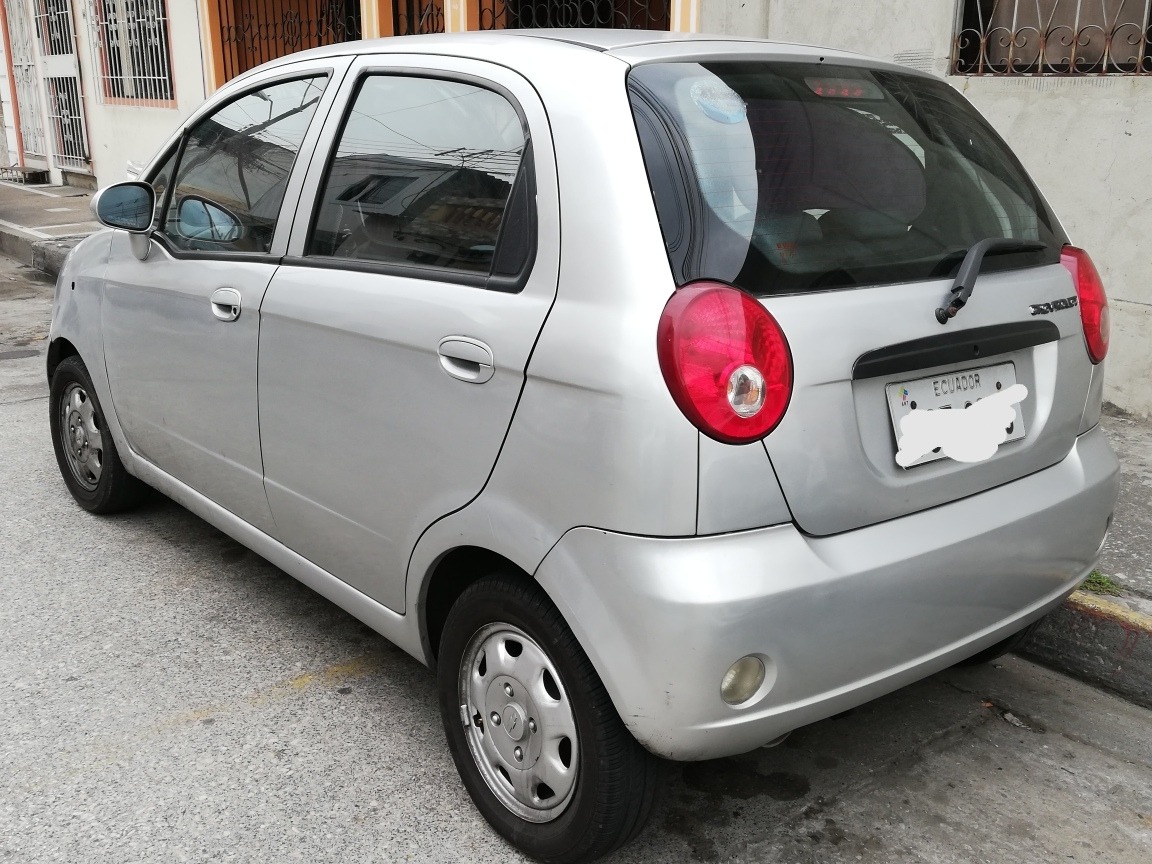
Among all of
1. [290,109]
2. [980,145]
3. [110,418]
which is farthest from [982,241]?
[110,418]

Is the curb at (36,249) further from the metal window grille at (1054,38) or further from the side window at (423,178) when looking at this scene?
the side window at (423,178)

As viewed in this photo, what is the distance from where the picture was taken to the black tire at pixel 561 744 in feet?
6.96

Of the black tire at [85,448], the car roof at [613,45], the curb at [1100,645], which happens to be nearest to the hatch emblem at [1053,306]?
the car roof at [613,45]

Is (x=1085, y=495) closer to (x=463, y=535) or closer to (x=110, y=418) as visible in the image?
(x=463, y=535)

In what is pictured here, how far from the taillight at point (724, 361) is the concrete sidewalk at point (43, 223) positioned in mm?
7963

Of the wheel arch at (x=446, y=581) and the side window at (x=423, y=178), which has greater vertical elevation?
the side window at (x=423, y=178)

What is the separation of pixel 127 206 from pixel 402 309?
1542 mm

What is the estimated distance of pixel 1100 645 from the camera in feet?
10.4

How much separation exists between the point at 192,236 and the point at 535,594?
6.11 ft

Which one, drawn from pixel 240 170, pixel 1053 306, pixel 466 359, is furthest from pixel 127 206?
pixel 1053 306

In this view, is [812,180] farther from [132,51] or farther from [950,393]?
[132,51]

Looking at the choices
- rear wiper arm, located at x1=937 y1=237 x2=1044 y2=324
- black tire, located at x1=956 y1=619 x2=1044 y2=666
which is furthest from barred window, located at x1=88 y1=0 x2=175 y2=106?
rear wiper arm, located at x1=937 y1=237 x2=1044 y2=324

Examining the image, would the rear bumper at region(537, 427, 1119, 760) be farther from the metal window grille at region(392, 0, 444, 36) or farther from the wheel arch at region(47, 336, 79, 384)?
the metal window grille at region(392, 0, 444, 36)

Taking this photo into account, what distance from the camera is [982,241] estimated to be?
2.36m
